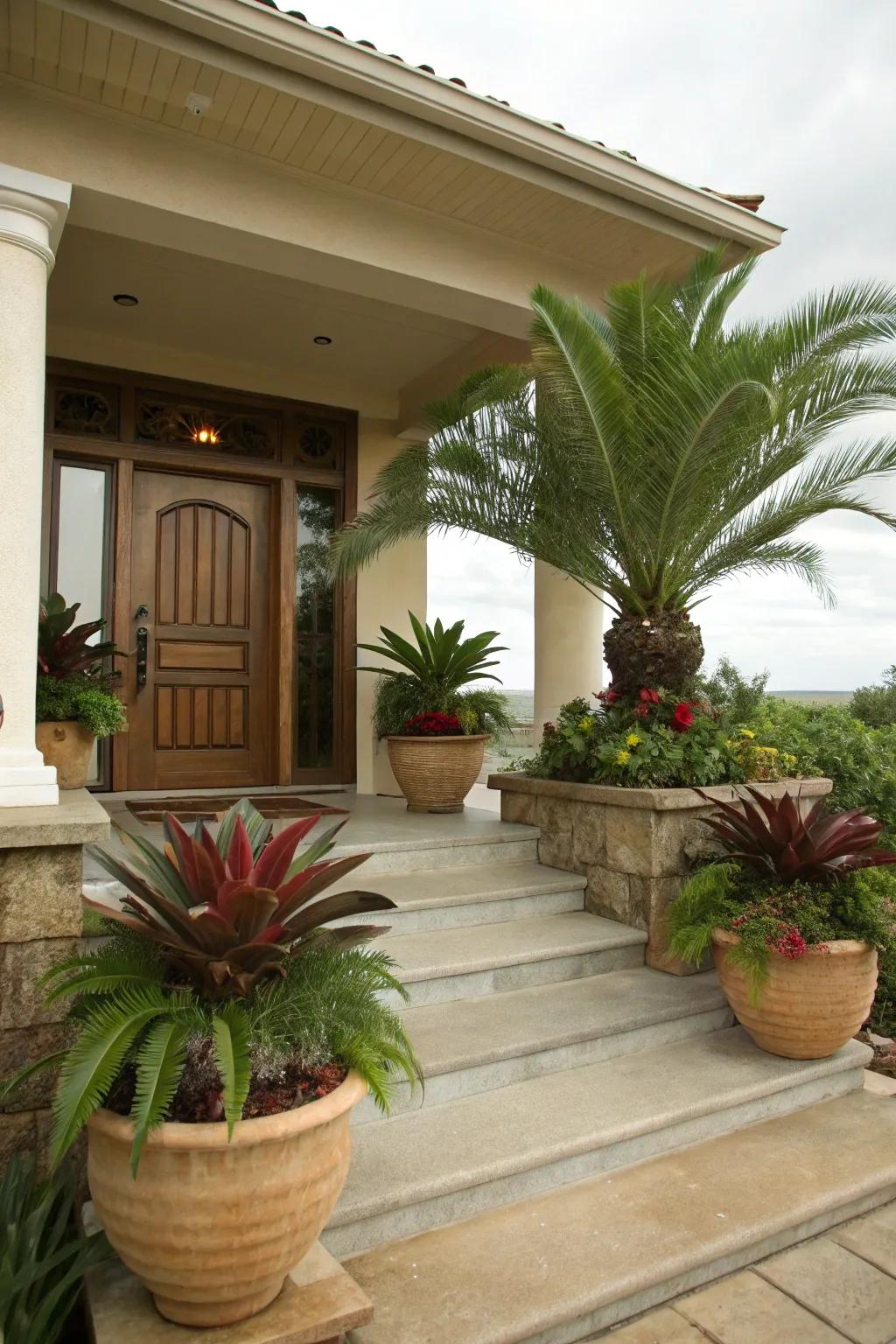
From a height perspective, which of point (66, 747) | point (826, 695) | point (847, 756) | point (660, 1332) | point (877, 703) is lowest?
point (660, 1332)

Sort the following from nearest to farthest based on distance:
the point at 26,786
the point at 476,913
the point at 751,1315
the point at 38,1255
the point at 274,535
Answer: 1. the point at 38,1255
2. the point at 751,1315
3. the point at 26,786
4. the point at 476,913
5. the point at 274,535

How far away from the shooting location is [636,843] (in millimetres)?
3535

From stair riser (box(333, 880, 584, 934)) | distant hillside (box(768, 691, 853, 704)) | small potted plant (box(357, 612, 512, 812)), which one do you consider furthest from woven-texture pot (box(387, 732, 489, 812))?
distant hillside (box(768, 691, 853, 704))

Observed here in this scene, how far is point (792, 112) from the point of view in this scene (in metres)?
6.79

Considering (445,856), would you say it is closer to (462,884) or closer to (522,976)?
(462,884)

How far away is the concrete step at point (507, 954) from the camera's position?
2.95 metres

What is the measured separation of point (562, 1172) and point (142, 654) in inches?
159

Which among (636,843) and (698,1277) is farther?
(636,843)

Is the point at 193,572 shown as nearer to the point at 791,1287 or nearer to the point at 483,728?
the point at 483,728

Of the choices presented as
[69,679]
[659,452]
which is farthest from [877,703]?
[69,679]

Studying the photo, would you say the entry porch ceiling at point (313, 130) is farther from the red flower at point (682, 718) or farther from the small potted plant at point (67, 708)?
the red flower at point (682, 718)

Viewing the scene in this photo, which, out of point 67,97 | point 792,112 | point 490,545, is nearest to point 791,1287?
point 490,545

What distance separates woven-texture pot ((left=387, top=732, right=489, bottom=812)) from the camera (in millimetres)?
4863

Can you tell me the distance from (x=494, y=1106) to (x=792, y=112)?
7392mm
